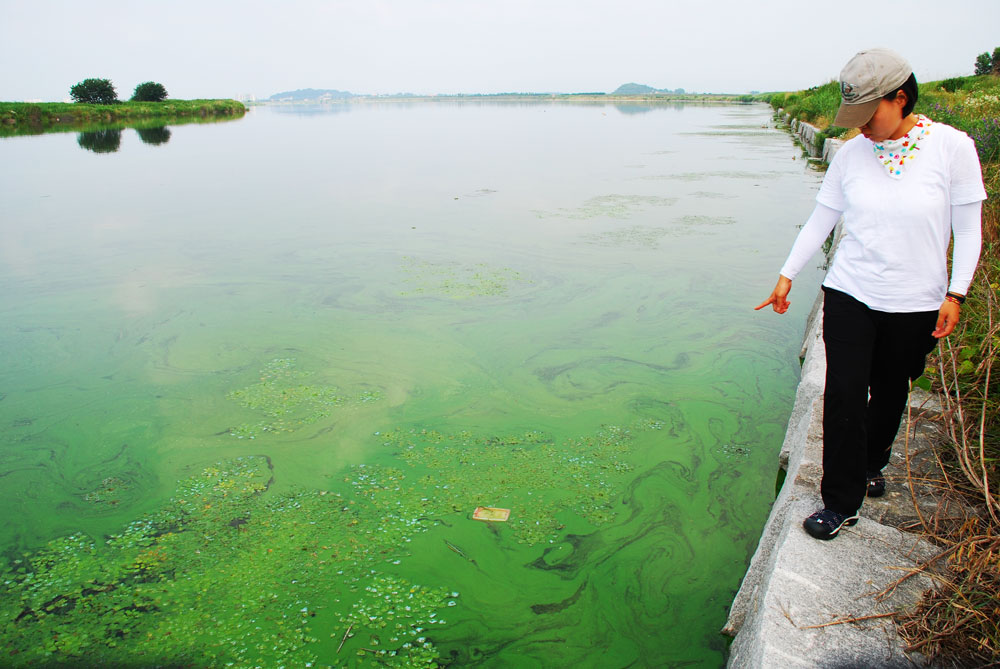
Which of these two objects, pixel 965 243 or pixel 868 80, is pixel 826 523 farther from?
Result: pixel 868 80

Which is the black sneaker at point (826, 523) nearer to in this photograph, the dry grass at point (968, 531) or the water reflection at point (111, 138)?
the dry grass at point (968, 531)

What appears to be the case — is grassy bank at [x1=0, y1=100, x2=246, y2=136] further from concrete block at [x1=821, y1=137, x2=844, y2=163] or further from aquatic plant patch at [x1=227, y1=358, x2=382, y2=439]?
concrete block at [x1=821, y1=137, x2=844, y2=163]

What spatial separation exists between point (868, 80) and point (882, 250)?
374 millimetres

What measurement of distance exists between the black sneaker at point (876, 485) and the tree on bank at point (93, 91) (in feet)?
123

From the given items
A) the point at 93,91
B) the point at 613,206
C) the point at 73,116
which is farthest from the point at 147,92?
the point at 613,206

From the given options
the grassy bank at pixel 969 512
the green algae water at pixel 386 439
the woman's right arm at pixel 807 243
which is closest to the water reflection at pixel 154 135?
the green algae water at pixel 386 439

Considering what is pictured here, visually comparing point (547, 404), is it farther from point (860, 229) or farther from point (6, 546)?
point (6, 546)

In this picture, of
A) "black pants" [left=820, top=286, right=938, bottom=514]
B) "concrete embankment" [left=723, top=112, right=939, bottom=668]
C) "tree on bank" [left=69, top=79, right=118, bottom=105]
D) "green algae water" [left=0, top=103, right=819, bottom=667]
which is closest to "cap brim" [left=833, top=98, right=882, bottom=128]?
"black pants" [left=820, top=286, right=938, bottom=514]

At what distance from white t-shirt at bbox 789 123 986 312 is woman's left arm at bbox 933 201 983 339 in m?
0.01

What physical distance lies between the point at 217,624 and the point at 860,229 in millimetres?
2056

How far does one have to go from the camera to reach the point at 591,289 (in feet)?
16.0

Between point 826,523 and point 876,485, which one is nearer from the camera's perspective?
point 826,523

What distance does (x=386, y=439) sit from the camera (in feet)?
9.55

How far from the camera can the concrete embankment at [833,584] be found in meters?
1.31
